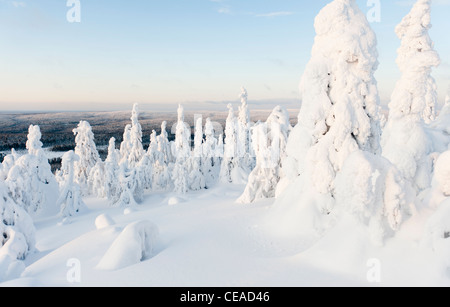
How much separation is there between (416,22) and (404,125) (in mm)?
5276

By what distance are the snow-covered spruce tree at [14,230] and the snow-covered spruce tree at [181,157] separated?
64.5 ft

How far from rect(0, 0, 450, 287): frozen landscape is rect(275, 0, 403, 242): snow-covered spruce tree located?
0.05m

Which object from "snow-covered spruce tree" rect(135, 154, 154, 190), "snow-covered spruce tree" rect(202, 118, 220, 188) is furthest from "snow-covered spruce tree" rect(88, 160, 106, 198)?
"snow-covered spruce tree" rect(202, 118, 220, 188)

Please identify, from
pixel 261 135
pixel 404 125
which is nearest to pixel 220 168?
pixel 261 135

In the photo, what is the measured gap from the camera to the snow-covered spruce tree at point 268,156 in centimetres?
1944

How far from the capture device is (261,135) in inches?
792

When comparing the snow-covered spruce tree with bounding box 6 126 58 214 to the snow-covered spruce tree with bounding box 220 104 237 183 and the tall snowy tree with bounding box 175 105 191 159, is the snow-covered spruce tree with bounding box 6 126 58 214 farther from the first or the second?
the snow-covered spruce tree with bounding box 220 104 237 183

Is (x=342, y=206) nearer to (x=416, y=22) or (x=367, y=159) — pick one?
(x=367, y=159)

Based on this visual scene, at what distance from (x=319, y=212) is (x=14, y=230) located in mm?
14066

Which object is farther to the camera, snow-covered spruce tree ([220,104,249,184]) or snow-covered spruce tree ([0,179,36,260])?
snow-covered spruce tree ([220,104,249,184])

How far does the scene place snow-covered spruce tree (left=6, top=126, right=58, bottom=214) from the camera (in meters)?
20.0

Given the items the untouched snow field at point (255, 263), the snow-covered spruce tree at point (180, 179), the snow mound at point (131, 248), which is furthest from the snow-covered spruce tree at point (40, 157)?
the snow mound at point (131, 248)

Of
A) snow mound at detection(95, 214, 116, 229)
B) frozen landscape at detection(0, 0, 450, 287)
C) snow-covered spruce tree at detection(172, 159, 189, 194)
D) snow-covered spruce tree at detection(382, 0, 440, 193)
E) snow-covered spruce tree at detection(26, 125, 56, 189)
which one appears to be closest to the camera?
frozen landscape at detection(0, 0, 450, 287)

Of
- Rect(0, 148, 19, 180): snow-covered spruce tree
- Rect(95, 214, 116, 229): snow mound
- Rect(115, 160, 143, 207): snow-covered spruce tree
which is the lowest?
Rect(115, 160, 143, 207): snow-covered spruce tree
